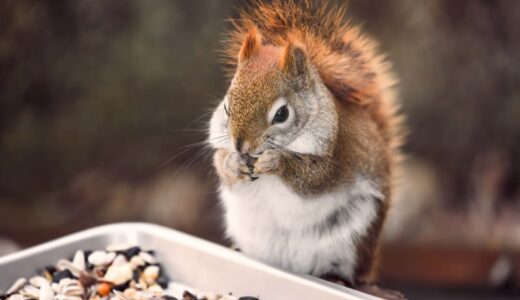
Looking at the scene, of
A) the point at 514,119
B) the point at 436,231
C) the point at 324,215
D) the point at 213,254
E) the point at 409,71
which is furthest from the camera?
the point at 436,231

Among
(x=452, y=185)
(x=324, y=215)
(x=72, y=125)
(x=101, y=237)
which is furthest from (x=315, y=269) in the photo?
(x=72, y=125)

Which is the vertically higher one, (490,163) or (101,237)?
(490,163)

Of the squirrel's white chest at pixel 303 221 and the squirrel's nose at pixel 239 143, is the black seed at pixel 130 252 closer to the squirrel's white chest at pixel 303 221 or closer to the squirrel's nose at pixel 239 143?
the squirrel's white chest at pixel 303 221

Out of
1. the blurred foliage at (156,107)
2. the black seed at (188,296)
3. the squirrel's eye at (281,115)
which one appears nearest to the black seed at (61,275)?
the black seed at (188,296)

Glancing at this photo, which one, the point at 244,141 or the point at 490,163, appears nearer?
the point at 244,141

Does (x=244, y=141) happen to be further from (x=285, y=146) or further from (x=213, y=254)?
(x=213, y=254)

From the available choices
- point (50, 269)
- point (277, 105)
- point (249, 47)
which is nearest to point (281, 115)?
point (277, 105)

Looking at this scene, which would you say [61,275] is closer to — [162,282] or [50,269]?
[50,269]
